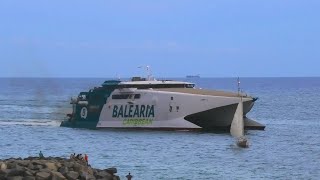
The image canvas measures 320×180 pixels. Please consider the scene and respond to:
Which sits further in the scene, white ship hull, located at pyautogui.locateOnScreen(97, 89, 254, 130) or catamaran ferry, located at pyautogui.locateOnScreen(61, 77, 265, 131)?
catamaran ferry, located at pyautogui.locateOnScreen(61, 77, 265, 131)

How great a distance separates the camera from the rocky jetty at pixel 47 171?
28.5m

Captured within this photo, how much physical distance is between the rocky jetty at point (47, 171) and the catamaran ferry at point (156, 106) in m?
34.2

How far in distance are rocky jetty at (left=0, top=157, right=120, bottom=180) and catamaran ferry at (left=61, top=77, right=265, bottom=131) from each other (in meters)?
34.2

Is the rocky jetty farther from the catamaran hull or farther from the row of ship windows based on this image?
the row of ship windows

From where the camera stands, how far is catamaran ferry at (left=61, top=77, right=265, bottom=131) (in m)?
66.0

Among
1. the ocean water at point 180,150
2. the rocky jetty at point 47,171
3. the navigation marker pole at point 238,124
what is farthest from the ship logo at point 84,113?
the rocky jetty at point 47,171

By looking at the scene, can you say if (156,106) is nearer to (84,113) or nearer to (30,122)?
(84,113)

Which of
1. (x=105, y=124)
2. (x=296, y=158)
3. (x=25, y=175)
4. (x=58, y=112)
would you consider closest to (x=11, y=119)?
(x=58, y=112)

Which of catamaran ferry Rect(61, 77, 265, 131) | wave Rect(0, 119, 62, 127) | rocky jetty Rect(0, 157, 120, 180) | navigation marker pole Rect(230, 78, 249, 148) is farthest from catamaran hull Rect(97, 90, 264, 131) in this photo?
rocky jetty Rect(0, 157, 120, 180)

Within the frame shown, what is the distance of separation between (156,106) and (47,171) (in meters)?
37.6

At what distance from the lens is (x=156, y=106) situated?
66375mm

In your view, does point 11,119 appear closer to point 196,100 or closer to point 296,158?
point 196,100

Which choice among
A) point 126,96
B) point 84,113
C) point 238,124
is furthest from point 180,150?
point 84,113

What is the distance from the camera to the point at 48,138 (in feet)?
207
